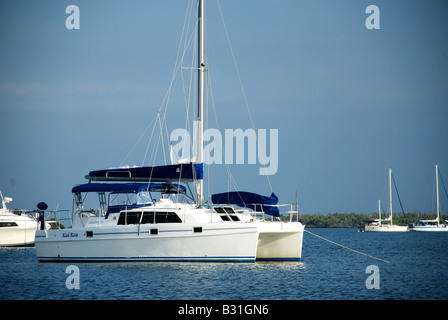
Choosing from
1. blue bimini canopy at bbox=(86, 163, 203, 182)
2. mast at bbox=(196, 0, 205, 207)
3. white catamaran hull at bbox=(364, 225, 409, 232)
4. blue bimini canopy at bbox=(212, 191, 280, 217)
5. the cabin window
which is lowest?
white catamaran hull at bbox=(364, 225, 409, 232)

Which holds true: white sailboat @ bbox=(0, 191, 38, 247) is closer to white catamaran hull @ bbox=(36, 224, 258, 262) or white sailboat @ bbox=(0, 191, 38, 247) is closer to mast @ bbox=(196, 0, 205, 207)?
white catamaran hull @ bbox=(36, 224, 258, 262)

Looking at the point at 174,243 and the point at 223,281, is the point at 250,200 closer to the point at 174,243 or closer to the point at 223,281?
the point at 174,243

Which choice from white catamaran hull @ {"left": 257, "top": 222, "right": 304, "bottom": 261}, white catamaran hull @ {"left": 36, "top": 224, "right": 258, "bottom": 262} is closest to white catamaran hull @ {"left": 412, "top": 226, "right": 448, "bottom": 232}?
white catamaran hull @ {"left": 257, "top": 222, "right": 304, "bottom": 261}

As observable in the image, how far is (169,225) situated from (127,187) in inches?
161

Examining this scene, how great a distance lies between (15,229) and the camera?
156 feet

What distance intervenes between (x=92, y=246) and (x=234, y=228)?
6.96 meters

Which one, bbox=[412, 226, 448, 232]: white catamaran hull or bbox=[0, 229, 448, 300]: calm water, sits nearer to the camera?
bbox=[0, 229, 448, 300]: calm water

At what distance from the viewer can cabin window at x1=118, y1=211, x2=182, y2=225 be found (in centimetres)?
2994

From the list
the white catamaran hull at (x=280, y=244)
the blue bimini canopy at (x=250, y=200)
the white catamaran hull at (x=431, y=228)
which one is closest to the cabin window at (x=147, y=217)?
the blue bimini canopy at (x=250, y=200)

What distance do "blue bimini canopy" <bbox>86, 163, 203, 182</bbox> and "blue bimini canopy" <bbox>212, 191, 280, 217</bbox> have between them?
1.51m

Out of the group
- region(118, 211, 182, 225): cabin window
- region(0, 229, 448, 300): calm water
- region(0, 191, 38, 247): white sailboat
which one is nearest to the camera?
region(0, 229, 448, 300): calm water

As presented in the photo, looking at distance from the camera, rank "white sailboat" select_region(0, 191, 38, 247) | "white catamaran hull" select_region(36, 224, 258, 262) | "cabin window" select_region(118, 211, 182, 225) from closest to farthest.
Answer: "white catamaran hull" select_region(36, 224, 258, 262) < "cabin window" select_region(118, 211, 182, 225) < "white sailboat" select_region(0, 191, 38, 247)
